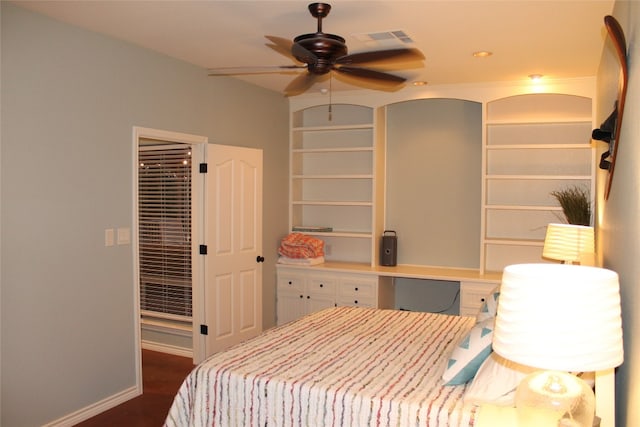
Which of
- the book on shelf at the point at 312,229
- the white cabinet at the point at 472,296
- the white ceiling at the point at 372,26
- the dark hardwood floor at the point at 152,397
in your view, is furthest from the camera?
the book on shelf at the point at 312,229

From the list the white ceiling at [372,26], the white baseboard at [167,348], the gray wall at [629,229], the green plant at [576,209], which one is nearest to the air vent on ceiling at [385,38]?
the white ceiling at [372,26]

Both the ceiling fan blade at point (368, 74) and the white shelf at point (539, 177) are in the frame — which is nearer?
the ceiling fan blade at point (368, 74)

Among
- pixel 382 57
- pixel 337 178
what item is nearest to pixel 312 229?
pixel 337 178

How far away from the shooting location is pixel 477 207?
218 inches

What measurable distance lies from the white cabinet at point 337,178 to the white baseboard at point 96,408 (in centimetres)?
263

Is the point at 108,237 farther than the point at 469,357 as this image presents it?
Yes

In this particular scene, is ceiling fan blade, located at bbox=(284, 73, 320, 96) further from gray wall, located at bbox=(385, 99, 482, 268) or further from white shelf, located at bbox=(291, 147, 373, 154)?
gray wall, located at bbox=(385, 99, 482, 268)

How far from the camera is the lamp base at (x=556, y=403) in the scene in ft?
5.13

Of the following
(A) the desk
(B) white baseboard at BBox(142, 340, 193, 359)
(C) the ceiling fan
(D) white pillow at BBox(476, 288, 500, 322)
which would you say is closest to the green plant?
(A) the desk

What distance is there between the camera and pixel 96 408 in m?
3.75

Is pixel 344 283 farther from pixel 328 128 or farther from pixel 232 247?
pixel 328 128

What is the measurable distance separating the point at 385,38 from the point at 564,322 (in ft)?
9.75

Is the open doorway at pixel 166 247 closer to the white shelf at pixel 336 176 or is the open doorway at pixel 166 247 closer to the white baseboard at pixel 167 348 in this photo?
the white baseboard at pixel 167 348

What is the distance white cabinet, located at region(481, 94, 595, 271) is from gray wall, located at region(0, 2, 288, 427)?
3202 millimetres
